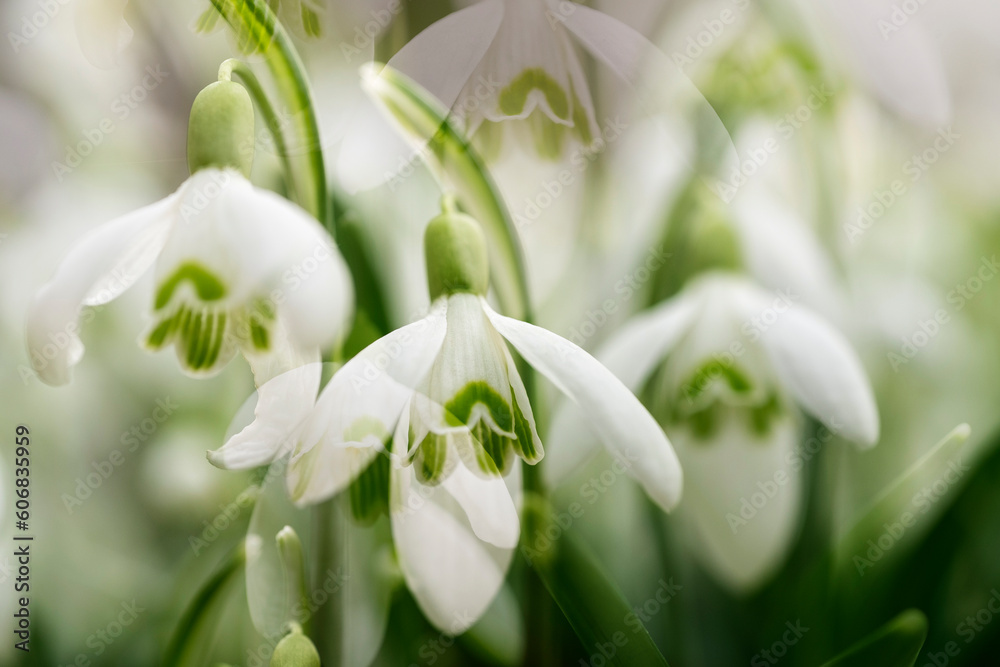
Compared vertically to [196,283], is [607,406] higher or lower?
lower

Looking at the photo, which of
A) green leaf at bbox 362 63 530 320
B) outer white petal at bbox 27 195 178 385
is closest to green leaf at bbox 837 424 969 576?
green leaf at bbox 362 63 530 320

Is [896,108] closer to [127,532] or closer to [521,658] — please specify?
[521,658]

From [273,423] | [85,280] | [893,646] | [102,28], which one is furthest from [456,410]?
[102,28]

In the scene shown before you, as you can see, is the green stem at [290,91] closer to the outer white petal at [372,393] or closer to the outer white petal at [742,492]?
the outer white petal at [372,393]

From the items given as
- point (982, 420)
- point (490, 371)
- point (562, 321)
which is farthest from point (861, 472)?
point (490, 371)

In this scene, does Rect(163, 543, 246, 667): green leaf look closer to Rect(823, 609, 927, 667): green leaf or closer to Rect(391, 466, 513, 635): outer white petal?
Rect(391, 466, 513, 635): outer white petal

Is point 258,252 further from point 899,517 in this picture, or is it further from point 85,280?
point 899,517

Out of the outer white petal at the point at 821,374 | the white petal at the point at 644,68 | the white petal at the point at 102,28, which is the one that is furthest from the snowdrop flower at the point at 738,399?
the white petal at the point at 102,28
